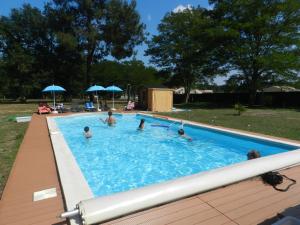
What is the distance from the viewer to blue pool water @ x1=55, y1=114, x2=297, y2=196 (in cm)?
695

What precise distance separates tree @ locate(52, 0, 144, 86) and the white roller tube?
1172 inches

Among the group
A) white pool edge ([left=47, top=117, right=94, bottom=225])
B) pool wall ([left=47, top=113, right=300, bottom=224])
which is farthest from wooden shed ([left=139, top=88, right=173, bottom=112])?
pool wall ([left=47, top=113, right=300, bottom=224])

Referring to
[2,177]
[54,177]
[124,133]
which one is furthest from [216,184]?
[124,133]

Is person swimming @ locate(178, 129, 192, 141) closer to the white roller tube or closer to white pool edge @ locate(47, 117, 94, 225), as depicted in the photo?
white pool edge @ locate(47, 117, 94, 225)

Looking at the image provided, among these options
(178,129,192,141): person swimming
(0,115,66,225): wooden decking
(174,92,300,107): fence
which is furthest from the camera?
(174,92,300,107): fence

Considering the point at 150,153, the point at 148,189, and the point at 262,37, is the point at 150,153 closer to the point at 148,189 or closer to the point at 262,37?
the point at 148,189

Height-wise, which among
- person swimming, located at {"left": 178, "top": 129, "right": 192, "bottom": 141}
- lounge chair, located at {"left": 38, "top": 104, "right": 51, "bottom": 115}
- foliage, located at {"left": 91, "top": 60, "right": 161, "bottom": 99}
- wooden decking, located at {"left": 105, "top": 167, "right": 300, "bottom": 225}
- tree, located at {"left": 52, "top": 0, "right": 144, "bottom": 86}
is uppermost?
tree, located at {"left": 52, "top": 0, "right": 144, "bottom": 86}

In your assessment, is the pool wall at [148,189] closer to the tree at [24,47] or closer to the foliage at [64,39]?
the foliage at [64,39]

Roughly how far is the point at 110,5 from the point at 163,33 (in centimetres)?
1007

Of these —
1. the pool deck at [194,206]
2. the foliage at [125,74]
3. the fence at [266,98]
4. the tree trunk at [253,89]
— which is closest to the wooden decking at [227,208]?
the pool deck at [194,206]

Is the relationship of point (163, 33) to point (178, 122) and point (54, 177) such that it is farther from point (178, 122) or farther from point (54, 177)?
point (54, 177)

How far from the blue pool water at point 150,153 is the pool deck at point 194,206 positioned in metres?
1.75

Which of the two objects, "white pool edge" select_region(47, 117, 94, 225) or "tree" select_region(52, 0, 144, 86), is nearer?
"white pool edge" select_region(47, 117, 94, 225)

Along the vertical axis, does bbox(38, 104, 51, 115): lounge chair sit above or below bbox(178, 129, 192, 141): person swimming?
above
